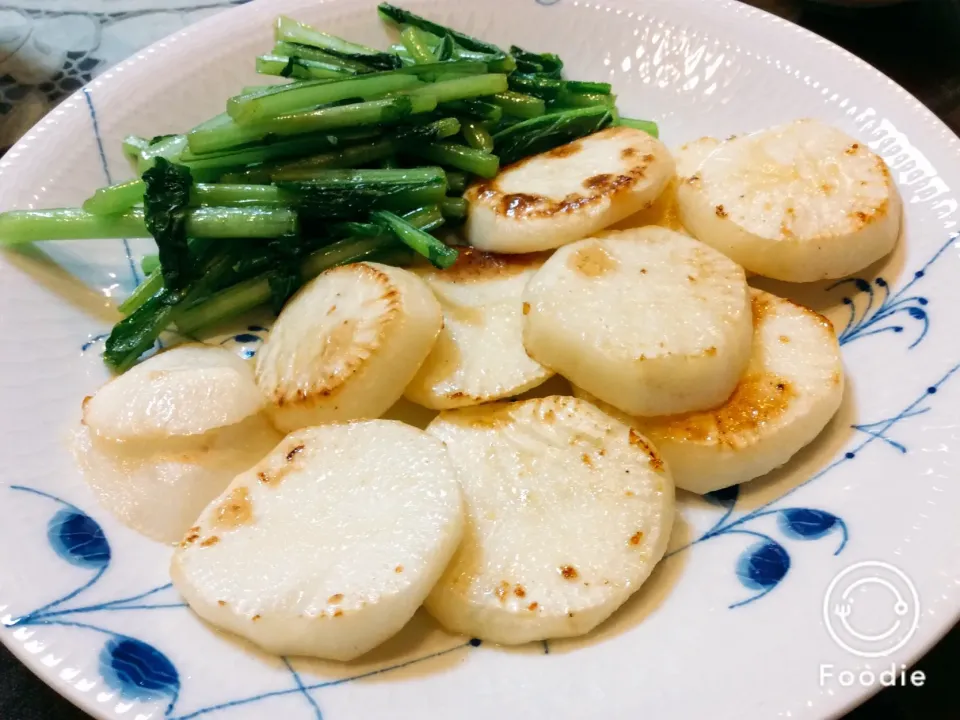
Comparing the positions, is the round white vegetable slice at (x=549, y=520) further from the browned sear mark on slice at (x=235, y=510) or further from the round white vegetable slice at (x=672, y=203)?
the round white vegetable slice at (x=672, y=203)

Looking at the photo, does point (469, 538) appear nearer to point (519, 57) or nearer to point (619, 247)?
point (619, 247)

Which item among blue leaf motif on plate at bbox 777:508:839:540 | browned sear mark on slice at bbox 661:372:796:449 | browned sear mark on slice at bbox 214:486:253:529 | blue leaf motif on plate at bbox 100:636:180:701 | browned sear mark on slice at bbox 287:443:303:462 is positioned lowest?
blue leaf motif on plate at bbox 100:636:180:701

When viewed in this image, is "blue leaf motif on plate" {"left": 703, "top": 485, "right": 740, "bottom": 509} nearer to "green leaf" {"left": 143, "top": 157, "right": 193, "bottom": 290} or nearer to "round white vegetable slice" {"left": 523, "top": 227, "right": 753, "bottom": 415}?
"round white vegetable slice" {"left": 523, "top": 227, "right": 753, "bottom": 415}

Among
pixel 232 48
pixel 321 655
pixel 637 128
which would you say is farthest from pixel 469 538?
pixel 232 48

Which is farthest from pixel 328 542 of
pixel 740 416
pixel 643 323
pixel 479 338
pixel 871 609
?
pixel 871 609

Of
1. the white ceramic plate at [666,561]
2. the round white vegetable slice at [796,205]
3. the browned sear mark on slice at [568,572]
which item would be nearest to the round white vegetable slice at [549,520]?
the browned sear mark on slice at [568,572]

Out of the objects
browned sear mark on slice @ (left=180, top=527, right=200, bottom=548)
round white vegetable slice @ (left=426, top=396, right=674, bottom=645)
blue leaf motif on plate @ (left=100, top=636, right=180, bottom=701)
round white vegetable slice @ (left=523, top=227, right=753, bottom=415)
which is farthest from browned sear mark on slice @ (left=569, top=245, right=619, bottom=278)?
blue leaf motif on plate @ (left=100, top=636, right=180, bottom=701)
